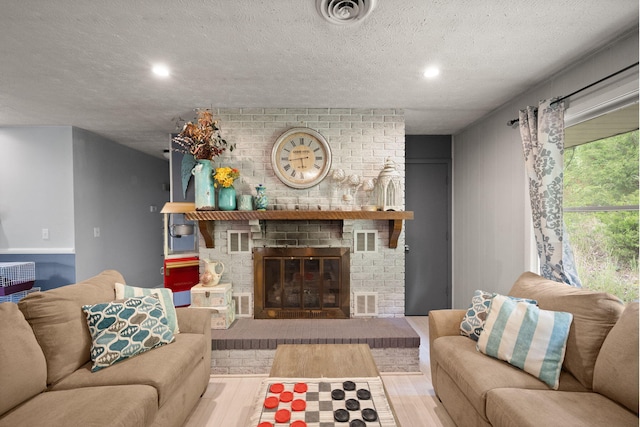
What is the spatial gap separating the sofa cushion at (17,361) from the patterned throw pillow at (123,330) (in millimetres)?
244

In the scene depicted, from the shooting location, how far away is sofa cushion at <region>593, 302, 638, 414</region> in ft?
4.54

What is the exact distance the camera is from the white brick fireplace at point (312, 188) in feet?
10.4

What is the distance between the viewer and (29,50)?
1.98m

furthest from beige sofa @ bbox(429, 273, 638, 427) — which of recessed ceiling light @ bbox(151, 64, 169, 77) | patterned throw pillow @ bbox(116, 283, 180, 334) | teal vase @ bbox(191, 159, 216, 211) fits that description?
recessed ceiling light @ bbox(151, 64, 169, 77)

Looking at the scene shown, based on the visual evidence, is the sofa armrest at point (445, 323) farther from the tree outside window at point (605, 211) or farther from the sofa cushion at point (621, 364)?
the tree outside window at point (605, 211)

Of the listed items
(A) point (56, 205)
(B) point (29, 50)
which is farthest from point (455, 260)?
(A) point (56, 205)

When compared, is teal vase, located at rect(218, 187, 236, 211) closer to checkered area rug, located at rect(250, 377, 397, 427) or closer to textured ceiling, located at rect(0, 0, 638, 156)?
textured ceiling, located at rect(0, 0, 638, 156)

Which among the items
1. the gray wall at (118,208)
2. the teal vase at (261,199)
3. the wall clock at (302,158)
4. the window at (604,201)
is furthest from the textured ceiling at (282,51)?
the gray wall at (118,208)

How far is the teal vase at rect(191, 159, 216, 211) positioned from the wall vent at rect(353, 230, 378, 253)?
1.52 meters

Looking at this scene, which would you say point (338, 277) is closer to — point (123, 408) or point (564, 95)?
point (123, 408)

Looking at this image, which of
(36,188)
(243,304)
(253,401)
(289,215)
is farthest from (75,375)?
(36,188)

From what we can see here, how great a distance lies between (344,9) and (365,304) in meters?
2.62

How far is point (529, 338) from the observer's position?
172 cm

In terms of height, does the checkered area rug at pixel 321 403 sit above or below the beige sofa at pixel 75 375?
below
